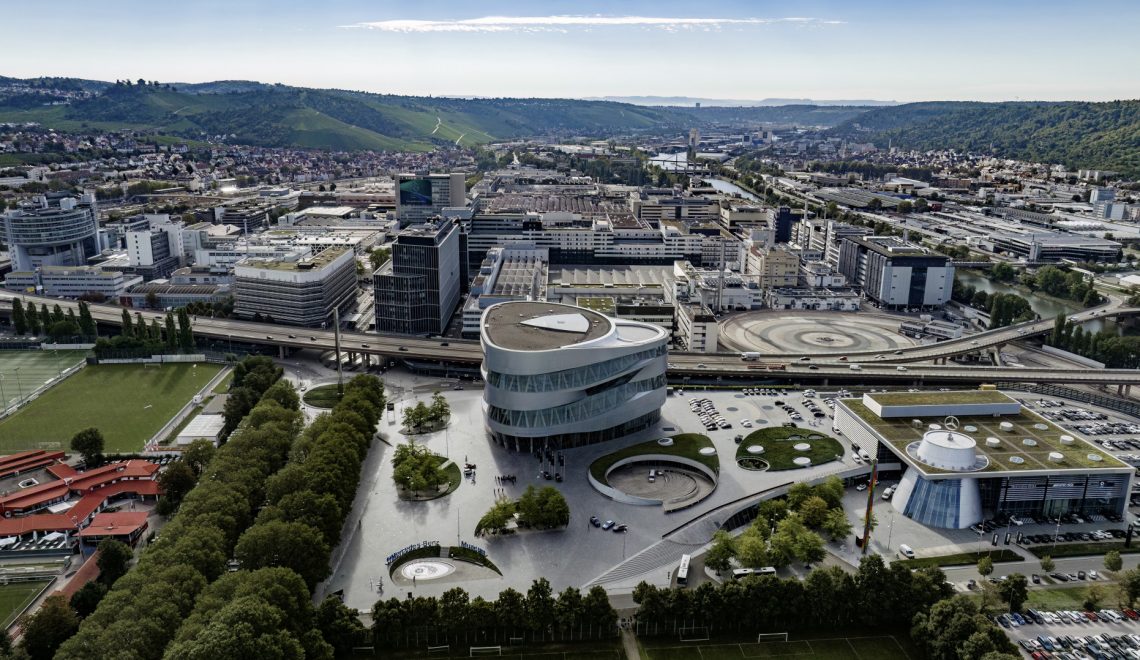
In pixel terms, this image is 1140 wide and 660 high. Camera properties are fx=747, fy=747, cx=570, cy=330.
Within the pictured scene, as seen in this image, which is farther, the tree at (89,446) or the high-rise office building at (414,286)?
the high-rise office building at (414,286)

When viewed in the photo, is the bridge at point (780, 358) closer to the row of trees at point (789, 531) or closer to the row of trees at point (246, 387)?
the row of trees at point (246, 387)

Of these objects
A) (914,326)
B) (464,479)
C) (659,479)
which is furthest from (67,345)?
(914,326)

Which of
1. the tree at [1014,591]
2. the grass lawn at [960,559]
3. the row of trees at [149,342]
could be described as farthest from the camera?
the row of trees at [149,342]

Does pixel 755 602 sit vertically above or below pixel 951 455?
below

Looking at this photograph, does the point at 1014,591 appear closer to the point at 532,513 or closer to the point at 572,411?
the point at 532,513

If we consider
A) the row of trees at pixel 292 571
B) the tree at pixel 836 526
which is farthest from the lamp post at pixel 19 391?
the tree at pixel 836 526

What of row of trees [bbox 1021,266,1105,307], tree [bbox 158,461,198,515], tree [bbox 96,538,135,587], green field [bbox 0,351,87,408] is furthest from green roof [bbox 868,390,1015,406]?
green field [bbox 0,351,87,408]

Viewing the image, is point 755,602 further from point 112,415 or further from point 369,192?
point 369,192
